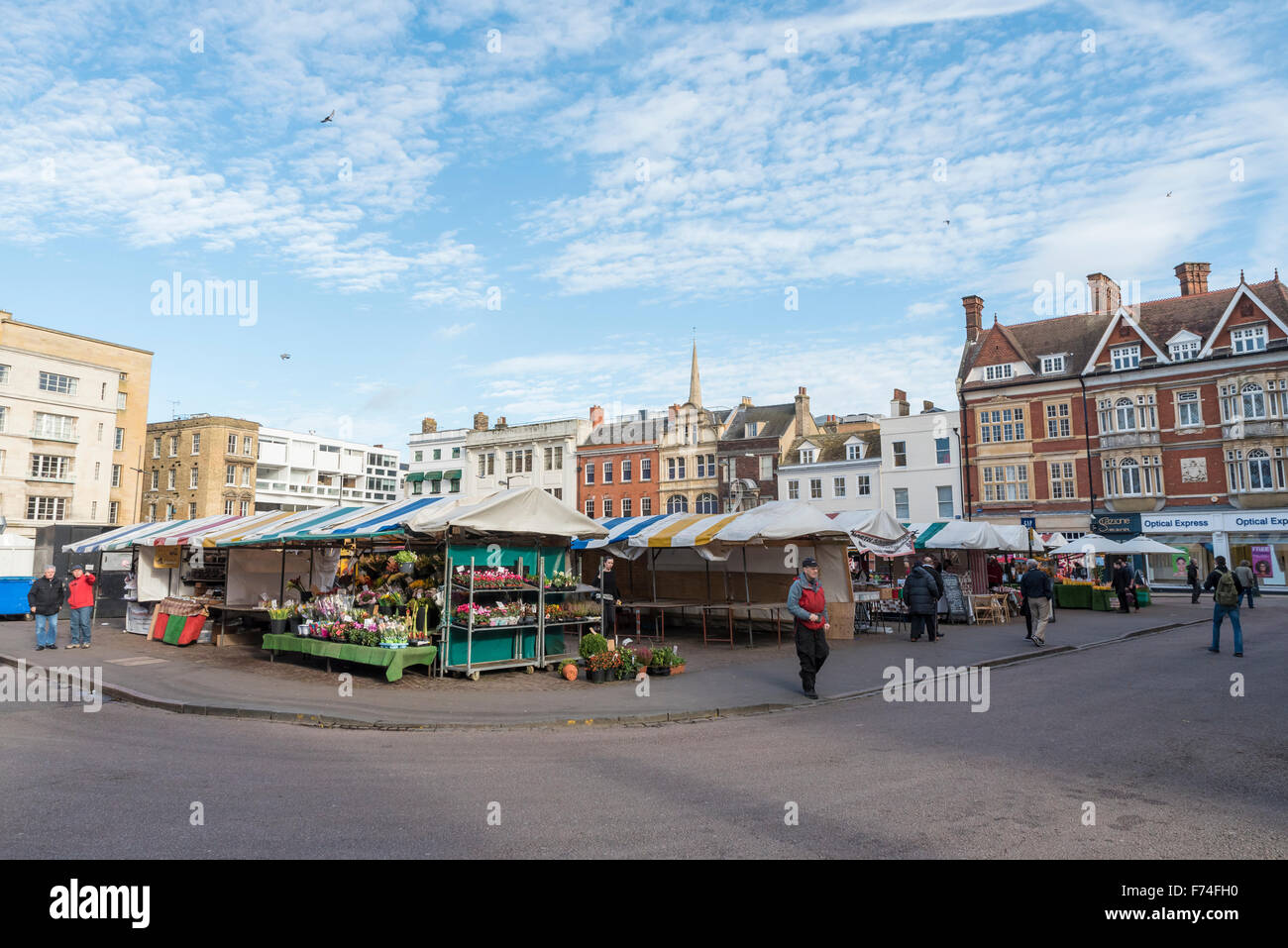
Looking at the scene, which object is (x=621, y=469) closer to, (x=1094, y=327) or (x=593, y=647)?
(x=1094, y=327)

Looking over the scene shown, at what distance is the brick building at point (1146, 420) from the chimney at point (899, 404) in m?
4.80

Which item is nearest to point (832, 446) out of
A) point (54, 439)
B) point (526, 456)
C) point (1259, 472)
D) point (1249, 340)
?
point (1259, 472)

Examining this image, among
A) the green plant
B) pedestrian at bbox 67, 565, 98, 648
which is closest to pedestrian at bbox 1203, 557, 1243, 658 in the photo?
the green plant

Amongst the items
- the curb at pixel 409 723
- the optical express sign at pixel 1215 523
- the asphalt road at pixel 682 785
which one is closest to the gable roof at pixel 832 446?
the optical express sign at pixel 1215 523

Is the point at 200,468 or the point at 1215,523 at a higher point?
the point at 200,468

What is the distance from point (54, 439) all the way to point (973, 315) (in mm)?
64172

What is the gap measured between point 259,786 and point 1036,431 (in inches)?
1983

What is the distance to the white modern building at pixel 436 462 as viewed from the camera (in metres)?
70.9

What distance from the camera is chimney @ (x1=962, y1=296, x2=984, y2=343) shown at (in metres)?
55.5

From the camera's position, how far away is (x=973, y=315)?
2199 inches

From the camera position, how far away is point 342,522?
16531mm

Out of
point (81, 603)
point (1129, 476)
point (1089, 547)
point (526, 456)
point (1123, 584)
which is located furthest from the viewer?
point (526, 456)
